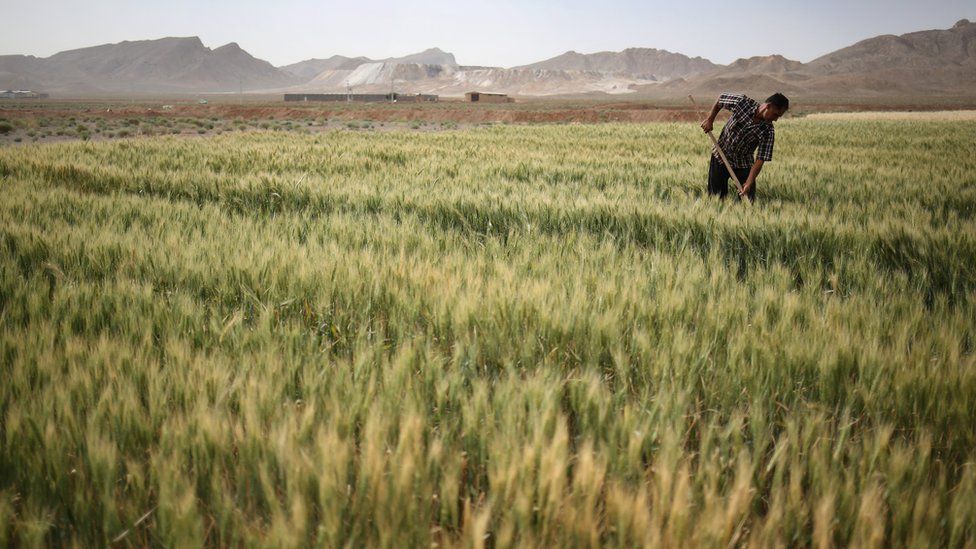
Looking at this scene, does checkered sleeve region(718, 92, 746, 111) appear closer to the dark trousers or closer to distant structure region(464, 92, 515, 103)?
the dark trousers

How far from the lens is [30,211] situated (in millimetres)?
4227

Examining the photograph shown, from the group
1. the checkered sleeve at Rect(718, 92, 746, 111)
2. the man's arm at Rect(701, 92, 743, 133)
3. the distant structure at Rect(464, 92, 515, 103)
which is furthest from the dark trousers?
the distant structure at Rect(464, 92, 515, 103)

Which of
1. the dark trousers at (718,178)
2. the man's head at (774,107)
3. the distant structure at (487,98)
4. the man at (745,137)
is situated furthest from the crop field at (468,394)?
the distant structure at (487,98)

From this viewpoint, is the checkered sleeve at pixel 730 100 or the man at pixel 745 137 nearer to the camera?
the man at pixel 745 137

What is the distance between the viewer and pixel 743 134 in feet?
21.0

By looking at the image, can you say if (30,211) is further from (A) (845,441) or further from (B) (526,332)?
(A) (845,441)

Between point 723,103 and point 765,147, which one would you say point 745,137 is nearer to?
point 765,147

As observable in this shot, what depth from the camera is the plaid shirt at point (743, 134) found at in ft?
19.8

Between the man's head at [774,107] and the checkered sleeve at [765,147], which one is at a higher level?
the man's head at [774,107]

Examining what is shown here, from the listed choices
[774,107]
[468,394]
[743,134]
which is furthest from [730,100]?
[468,394]

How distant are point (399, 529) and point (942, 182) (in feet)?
31.0

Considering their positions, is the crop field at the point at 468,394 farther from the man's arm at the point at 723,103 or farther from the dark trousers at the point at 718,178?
the man's arm at the point at 723,103

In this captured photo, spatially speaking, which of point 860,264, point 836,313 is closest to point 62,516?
point 836,313

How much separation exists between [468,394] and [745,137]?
20.1ft
